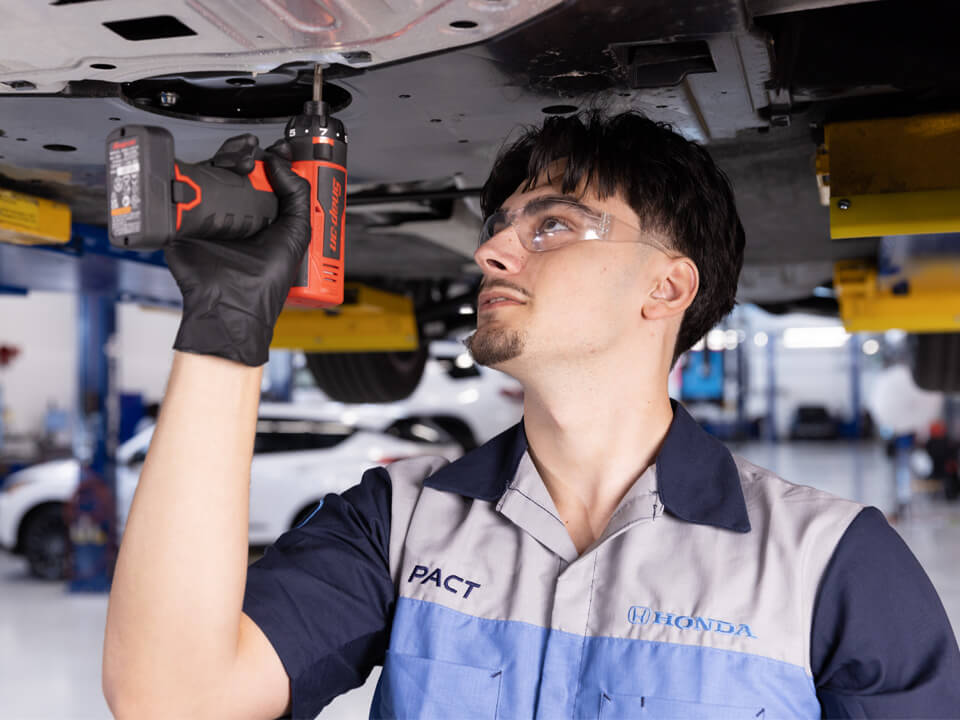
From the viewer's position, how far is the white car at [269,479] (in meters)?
6.93

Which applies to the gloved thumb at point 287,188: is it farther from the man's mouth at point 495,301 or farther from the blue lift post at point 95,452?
the blue lift post at point 95,452

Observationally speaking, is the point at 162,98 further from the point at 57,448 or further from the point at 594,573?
the point at 57,448

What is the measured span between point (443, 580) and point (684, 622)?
38 cm

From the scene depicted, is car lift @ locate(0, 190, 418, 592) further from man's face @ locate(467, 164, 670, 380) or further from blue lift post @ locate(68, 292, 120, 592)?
man's face @ locate(467, 164, 670, 380)

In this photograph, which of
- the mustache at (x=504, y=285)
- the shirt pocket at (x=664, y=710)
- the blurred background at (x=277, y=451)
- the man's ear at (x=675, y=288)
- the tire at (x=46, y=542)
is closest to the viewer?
the shirt pocket at (x=664, y=710)

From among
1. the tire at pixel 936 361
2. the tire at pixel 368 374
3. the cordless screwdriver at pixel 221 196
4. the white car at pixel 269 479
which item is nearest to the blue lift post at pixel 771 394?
the white car at pixel 269 479

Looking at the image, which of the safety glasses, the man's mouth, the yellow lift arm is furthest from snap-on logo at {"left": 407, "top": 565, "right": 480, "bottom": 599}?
the yellow lift arm

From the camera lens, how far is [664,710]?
1248mm

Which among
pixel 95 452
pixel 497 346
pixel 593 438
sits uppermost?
pixel 497 346

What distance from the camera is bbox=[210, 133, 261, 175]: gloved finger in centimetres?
111

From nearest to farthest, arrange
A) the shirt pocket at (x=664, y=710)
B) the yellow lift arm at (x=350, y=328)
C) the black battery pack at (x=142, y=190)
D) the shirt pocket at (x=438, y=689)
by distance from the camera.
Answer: the black battery pack at (x=142, y=190), the shirt pocket at (x=664, y=710), the shirt pocket at (x=438, y=689), the yellow lift arm at (x=350, y=328)

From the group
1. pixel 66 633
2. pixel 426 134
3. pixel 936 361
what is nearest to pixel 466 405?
Answer: pixel 66 633

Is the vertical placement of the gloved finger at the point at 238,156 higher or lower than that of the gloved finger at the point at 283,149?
lower

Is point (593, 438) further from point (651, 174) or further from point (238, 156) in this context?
point (238, 156)
